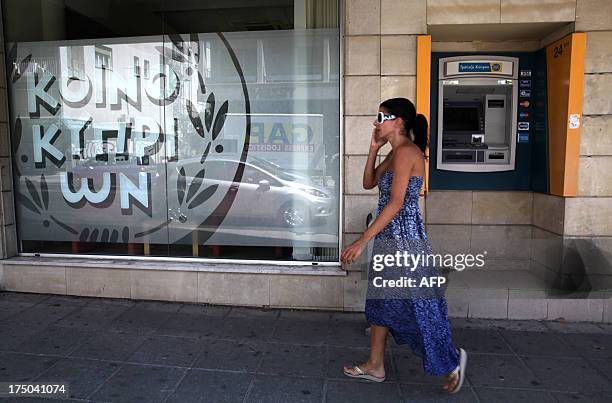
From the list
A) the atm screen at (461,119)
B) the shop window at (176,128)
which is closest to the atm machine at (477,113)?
the atm screen at (461,119)

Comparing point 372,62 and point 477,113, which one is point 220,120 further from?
point 477,113

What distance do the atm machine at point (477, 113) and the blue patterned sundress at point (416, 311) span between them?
91.0 inches

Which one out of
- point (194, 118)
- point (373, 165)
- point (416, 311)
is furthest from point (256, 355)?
point (194, 118)

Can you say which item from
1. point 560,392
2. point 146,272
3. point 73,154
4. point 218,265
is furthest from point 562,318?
point 73,154

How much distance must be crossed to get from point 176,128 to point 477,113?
328 centimetres

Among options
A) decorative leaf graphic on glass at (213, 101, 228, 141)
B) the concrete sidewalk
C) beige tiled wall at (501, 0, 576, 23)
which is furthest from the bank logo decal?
beige tiled wall at (501, 0, 576, 23)

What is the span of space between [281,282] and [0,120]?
11.9 feet

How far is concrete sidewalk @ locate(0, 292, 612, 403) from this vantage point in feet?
10.2

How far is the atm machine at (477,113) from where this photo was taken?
4844 mm

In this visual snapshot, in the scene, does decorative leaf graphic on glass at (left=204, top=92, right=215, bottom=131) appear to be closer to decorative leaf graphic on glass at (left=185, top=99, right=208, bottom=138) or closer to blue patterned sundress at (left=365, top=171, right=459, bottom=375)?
decorative leaf graphic on glass at (left=185, top=99, right=208, bottom=138)

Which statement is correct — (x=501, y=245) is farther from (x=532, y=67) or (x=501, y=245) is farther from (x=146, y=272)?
(x=146, y=272)

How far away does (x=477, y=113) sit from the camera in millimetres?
5000

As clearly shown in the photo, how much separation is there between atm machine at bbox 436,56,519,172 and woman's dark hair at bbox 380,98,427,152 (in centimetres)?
208

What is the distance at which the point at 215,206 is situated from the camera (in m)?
5.08
